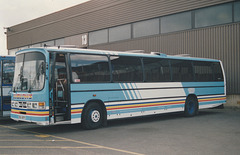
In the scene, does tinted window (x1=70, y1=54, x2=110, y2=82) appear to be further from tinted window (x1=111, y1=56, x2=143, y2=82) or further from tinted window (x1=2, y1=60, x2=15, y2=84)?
tinted window (x1=2, y1=60, x2=15, y2=84)

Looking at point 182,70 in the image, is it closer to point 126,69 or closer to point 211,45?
point 126,69

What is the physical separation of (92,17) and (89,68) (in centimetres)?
1623

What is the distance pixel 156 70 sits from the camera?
14.0m

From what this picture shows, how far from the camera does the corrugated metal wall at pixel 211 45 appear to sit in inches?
717

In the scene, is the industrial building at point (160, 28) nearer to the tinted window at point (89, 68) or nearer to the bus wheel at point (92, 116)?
the tinted window at point (89, 68)

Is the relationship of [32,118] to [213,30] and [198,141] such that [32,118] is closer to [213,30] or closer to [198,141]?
[198,141]

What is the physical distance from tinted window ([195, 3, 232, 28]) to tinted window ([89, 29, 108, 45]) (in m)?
8.42

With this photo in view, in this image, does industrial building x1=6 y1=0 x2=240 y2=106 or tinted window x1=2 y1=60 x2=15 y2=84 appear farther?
industrial building x1=6 y1=0 x2=240 y2=106

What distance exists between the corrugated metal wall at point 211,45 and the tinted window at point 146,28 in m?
0.43

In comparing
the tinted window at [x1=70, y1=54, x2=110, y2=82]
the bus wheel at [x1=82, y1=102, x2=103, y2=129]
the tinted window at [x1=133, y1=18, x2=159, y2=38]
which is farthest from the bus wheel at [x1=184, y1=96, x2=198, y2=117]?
the tinted window at [x1=133, y1=18, x2=159, y2=38]

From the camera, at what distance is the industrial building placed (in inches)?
725

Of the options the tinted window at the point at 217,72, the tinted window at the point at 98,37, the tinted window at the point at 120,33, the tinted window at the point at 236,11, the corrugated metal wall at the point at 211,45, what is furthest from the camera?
the tinted window at the point at 98,37

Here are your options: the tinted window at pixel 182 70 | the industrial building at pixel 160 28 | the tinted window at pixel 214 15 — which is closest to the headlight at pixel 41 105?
the industrial building at pixel 160 28

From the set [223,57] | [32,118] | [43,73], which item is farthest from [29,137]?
[223,57]
